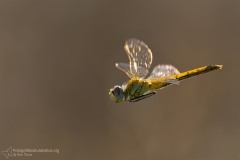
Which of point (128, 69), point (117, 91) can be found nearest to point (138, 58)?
point (128, 69)

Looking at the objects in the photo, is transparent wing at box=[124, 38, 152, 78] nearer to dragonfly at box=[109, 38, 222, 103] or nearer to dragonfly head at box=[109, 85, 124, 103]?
dragonfly at box=[109, 38, 222, 103]

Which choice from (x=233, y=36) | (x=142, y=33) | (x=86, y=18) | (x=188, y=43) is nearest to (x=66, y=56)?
(x=86, y=18)

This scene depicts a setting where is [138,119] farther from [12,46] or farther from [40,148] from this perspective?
[12,46]

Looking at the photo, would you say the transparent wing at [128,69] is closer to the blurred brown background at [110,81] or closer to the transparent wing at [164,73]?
the transparent wing at [164,73]

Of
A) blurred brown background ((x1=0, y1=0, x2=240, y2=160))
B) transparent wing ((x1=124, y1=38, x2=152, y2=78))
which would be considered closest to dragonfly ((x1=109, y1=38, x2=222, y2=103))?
transparent wing ((x1=124, y1=38, x2=152, y2=78))

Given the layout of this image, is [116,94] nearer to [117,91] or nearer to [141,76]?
[117,91]
